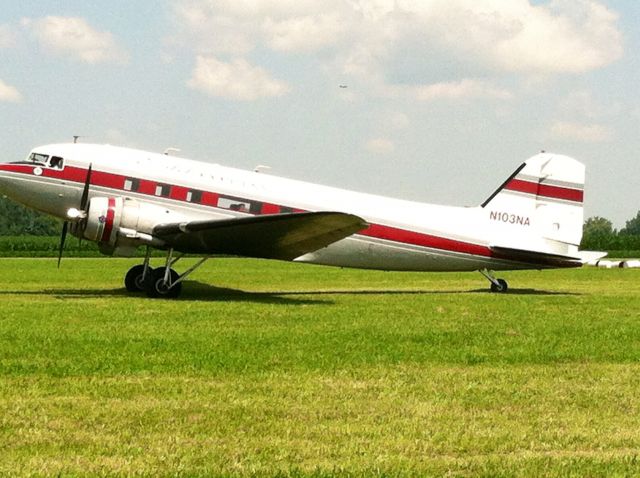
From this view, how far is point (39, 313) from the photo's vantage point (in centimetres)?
1595

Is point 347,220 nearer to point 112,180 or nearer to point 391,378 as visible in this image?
point 112,180

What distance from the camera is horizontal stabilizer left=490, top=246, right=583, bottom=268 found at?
2489cm

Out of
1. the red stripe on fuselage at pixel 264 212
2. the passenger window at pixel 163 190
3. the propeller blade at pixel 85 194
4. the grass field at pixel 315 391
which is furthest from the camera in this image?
the passenger window at pixel 163 190

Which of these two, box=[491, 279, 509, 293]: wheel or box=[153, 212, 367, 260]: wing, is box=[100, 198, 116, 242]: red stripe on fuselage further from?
box=[491, 279, 509, 293]: wheel

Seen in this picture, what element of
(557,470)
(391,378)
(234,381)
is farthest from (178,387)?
(557,470)

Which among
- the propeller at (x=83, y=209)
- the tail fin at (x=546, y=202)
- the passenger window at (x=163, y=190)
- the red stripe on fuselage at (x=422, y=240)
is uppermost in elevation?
the tail fin at (x=546, y=202)

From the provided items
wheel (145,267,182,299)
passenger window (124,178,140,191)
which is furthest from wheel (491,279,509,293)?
passenger window (124,178,140,191)

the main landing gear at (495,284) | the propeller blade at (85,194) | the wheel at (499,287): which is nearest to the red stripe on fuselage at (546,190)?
the main landing gear at (495,284)

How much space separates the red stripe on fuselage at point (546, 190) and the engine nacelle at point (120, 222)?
11.0m

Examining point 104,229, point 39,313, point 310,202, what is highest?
point 310,202

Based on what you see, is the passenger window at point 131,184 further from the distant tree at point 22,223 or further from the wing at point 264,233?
the distant tree at point 22,223

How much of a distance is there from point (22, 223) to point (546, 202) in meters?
148

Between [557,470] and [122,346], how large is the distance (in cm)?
735

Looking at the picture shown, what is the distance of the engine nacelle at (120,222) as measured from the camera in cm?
2008
